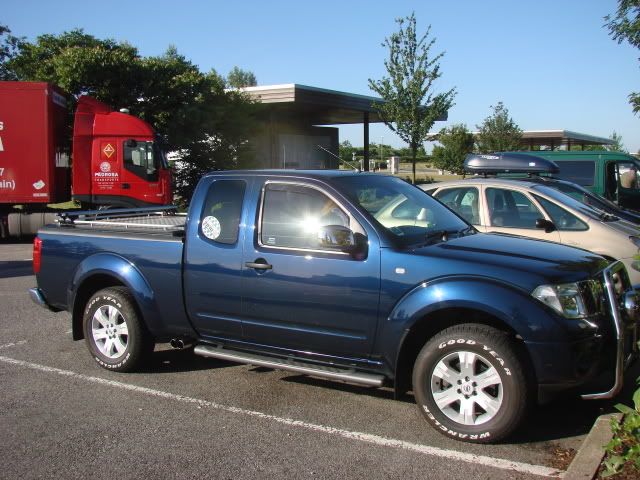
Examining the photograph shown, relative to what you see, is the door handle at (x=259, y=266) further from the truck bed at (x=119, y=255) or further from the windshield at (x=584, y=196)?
the windshield at (x=584, y=196)

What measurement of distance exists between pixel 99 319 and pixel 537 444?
388cm

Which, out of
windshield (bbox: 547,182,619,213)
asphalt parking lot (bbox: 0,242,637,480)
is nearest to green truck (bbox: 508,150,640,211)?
windshield (bbox: 547,182,619,213)

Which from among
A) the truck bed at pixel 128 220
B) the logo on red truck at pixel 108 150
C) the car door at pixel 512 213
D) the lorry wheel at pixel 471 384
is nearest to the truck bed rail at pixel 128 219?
the truck bed at pixel 128 220

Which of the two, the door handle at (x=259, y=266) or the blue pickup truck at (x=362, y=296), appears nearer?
the blue pickup truck at (x=362, y=296)

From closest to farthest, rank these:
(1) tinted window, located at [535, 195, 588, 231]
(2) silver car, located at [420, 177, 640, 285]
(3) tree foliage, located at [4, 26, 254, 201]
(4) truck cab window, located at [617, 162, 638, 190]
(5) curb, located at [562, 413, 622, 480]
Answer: (5) curb, located at [562, 413, 622, 480]
(2) silver car, located at [420, 177, 640, 285]
(1) tinted window, located at [535, 195, 588, 231]
(4) truck cab window, located at [617, 162, 638, 190]
(3) tree foliage, located at [4, 26, 254, 201]

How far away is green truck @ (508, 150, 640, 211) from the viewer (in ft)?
43.4

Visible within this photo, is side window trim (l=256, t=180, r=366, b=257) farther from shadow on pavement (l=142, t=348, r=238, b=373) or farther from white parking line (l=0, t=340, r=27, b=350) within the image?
white parking line (l=0, t=340, r=27, b=350)

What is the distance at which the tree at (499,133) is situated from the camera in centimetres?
3200

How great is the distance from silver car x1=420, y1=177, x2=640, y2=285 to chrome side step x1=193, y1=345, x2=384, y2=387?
12.2 ft

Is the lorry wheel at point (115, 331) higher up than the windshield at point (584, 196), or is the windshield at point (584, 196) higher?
the windshield at point (584, 196)

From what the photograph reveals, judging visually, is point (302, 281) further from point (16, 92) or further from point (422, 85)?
point (422, 85)

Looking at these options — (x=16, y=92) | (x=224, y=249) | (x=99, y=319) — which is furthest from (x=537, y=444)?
(x=16, y=92)

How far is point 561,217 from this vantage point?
7.46 m

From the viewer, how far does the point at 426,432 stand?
4340mm
